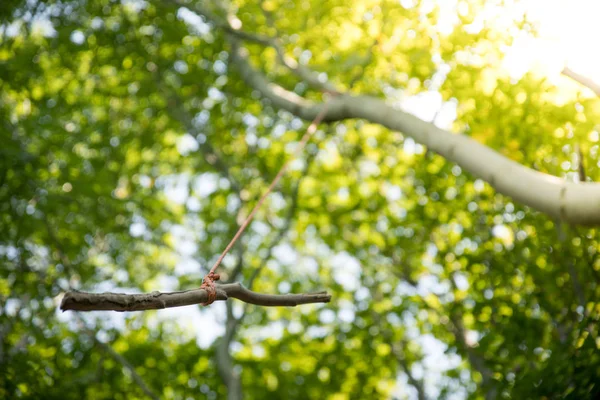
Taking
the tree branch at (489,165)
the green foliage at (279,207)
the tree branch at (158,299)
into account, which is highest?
the tree branch at (158,299)

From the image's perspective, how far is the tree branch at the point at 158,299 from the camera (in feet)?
4.55

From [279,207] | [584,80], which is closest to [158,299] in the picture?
[584,80]

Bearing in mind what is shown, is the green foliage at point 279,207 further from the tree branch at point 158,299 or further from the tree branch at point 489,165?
the tree branch at point 158,299

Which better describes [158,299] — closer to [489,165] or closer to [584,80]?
[489,165]

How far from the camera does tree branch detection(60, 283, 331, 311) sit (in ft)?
4.55

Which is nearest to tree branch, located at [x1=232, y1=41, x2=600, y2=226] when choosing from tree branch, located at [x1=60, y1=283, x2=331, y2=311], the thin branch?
the thin branch

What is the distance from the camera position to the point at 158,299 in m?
1.53

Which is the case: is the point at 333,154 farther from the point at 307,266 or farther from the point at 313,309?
the point at 313,309

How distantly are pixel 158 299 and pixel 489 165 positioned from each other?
1890 mm

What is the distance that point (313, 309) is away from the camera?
792cm

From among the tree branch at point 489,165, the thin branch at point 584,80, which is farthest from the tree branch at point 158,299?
the thin branch at point 584,80

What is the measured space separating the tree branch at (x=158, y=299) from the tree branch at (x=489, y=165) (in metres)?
1.14

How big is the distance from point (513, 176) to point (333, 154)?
5903 millimetres

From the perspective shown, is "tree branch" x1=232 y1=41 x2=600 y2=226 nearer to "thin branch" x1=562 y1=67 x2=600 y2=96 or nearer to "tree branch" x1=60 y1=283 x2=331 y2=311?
"thin branch" x1=562 y1=67 x2=600 y2=96
